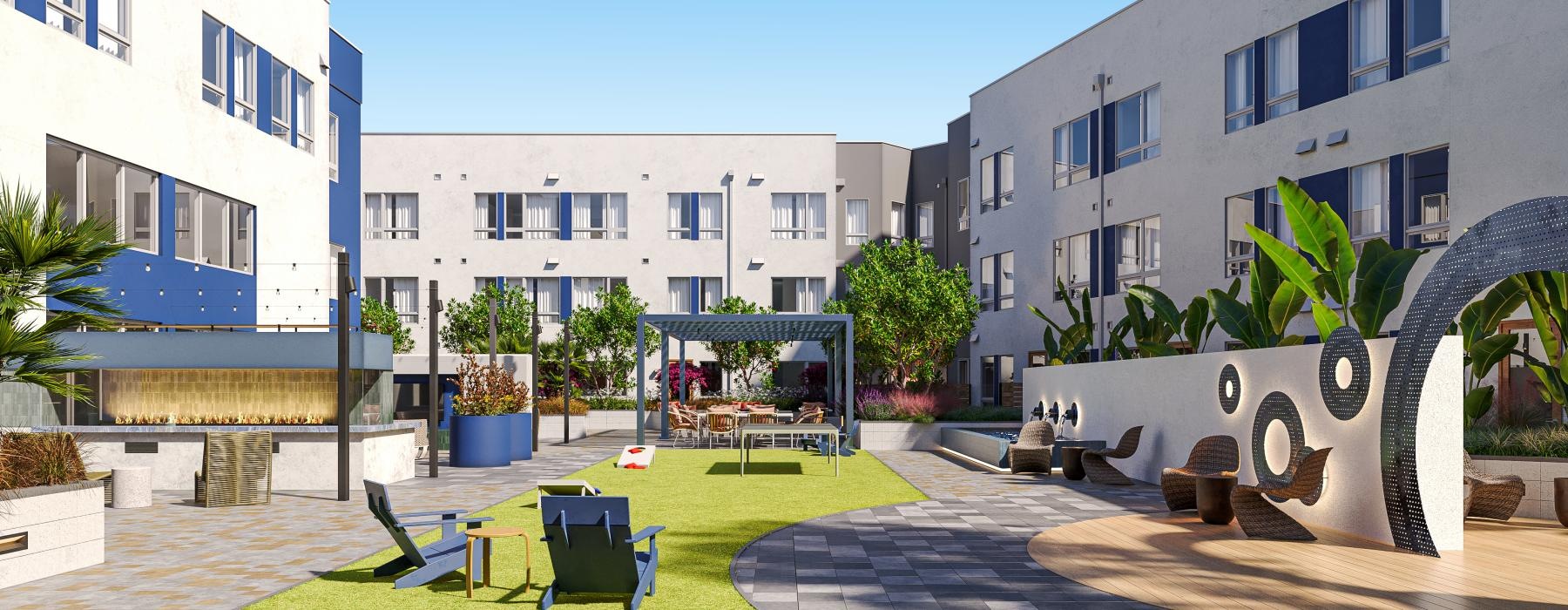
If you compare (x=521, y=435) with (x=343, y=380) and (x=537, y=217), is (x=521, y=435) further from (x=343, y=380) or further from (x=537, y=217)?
(x=537, y=217)

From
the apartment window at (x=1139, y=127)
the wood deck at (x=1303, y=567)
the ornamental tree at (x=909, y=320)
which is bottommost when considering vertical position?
the wood deck at (x=1303, y=567)

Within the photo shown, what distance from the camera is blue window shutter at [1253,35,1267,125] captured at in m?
23.3

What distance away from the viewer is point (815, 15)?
1555 cm

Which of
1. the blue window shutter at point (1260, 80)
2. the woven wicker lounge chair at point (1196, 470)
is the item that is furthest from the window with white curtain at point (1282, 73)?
the woven wicker lounge chair at point (1196, 470)

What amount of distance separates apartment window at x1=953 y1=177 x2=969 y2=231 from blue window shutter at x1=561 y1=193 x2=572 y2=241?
1435 cm

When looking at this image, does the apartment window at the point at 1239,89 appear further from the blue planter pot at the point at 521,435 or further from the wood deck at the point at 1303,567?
the blue planter pot at the point at 521,435

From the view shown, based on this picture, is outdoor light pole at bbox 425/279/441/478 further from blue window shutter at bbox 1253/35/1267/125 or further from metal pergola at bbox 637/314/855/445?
blue window shutter at bbox 1253/35/1267/125

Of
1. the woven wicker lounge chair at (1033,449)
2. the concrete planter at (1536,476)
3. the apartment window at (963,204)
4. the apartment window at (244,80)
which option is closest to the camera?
the concrete planter at (1536,476)

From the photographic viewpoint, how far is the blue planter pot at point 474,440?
20.1m

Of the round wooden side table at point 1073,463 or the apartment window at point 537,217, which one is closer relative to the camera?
the round wooden side table at point 1073,463

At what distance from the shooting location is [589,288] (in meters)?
42.9

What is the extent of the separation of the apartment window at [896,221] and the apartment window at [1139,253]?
16.0 m

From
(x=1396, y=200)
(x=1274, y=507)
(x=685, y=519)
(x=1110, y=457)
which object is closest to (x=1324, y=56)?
(x=1396, y=200)

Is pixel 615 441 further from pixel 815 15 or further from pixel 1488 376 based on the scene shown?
pixel 1488 376
